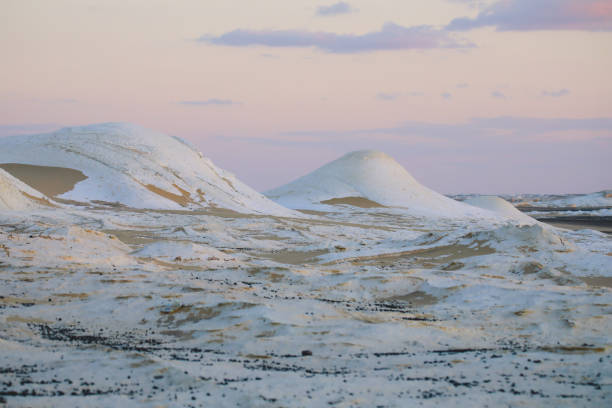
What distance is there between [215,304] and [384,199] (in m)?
74.9

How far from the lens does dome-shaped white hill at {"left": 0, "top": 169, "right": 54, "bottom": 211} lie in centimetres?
4016

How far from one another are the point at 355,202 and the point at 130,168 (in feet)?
114

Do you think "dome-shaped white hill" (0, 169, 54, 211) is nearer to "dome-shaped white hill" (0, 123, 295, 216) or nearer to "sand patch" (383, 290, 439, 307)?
"dome-shaped white hill" (0, 123, 295, 216)

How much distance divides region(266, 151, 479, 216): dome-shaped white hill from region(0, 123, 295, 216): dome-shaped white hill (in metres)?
18.7

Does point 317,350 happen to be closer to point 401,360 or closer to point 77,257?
point 401,360

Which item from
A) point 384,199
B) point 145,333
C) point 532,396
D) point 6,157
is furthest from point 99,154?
point 532,396

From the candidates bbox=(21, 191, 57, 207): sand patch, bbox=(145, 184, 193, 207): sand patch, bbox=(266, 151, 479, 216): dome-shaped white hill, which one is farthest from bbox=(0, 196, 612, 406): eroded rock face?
bbox=(266, 151, 479, 216): dome-shaped white hill

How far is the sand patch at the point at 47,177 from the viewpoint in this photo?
52.8m

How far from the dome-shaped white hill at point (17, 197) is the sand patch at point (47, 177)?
14.7ft

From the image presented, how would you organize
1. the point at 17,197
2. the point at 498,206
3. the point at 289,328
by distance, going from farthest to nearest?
the point at 498,206 < the point at 17,197 < the point at 289,328

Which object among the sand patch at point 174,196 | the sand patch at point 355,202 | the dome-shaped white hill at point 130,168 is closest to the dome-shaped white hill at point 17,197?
the dome-shaped white hill at point 130,168

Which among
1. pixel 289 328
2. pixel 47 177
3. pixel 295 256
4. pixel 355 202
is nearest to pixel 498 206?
pixel 355 202

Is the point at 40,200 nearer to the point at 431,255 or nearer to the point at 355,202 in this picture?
the point at 431,255

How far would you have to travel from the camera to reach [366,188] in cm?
9138
